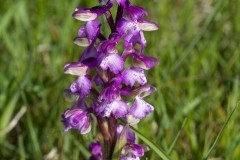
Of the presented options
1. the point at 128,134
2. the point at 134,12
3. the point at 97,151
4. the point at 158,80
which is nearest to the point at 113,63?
the point at 134,12

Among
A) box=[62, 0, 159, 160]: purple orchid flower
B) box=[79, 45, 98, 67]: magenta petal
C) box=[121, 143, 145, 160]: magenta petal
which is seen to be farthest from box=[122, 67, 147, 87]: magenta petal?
box=[121, 143, 145, 160]: magenta petal

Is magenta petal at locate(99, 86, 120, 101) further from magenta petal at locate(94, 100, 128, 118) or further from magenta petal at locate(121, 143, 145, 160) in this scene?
magenta petal at locate(121, 143, 145, 160)

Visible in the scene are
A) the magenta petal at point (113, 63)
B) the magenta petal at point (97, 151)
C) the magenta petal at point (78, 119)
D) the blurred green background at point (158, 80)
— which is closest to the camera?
the magenta petal at point (113, 63)

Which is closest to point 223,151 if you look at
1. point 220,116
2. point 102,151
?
point 220,116

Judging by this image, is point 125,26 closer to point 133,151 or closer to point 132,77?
point 132,77

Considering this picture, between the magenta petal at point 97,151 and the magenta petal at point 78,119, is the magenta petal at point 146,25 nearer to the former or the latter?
the magenta petal at point 78,119

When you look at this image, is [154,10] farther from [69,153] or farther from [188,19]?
[69,153]

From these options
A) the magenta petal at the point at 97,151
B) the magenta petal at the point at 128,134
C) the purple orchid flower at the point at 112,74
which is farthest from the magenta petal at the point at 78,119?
the magenta petal at the point at 97,151
